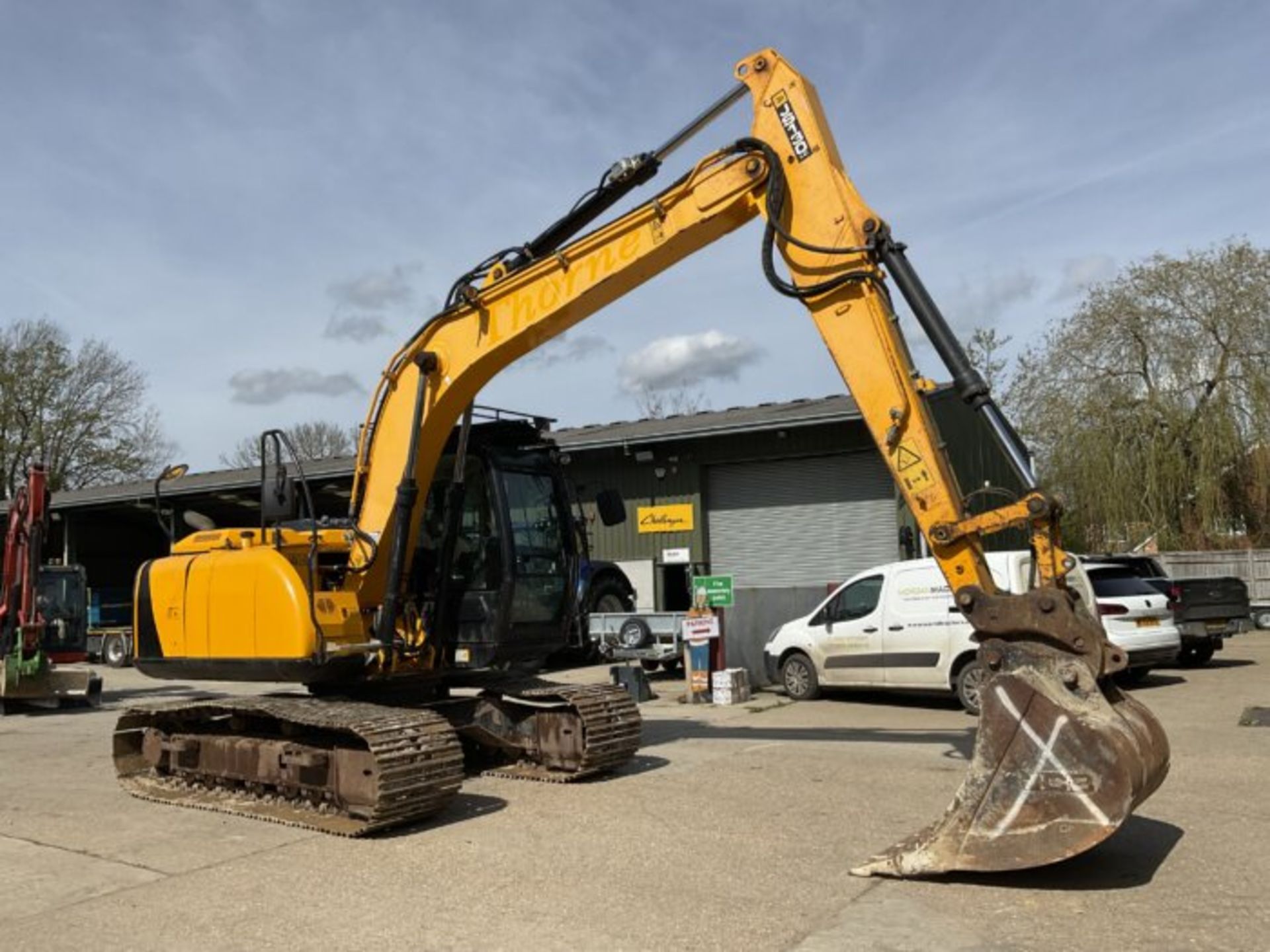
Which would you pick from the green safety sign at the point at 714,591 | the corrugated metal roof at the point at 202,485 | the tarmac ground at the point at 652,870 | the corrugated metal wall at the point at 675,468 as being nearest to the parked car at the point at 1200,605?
the green safety sign at the point at 714,591

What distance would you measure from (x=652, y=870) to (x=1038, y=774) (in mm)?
2091

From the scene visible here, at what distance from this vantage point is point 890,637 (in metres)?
13.0

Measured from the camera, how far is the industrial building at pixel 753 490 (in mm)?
20734

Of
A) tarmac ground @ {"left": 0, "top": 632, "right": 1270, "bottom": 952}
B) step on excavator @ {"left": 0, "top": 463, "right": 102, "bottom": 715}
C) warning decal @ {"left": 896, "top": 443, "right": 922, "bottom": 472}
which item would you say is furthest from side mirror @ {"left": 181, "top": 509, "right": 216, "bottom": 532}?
step on excavator @ {"left": 0, "top": 463, "right": 102, "bottom": 715}

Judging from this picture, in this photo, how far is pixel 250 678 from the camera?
8.06 meters

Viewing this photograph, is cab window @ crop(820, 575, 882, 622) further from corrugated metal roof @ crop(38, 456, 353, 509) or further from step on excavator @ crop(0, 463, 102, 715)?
corrugated metal roof @ crop(38, 456, 353, 509)

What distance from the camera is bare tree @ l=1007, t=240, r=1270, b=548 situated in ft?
90.8

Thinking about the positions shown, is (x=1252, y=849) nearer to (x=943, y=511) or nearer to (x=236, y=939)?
(x=943, y=511)

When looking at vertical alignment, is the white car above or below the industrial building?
below

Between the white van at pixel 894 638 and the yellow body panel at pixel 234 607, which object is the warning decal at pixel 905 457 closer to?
the yellow body panel at pixel 234 607

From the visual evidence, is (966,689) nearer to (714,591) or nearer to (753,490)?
(714,591)

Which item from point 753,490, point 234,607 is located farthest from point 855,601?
point 753,490

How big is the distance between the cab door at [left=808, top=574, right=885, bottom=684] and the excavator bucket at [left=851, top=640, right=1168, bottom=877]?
7.48 meters

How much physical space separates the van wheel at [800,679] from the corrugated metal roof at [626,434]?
22.0ft
